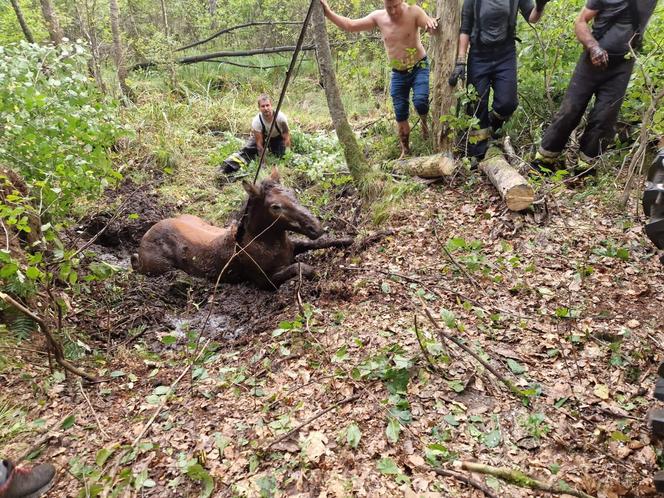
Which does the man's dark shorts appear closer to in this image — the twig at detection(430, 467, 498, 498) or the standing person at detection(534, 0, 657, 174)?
the standing person at detection(534, 0, 657, 174)

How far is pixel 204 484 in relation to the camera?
2.34 meters

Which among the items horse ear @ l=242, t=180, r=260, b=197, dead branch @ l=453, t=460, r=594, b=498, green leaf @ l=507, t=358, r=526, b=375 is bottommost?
green leaf @ l=507, t=358, r=526, b=375

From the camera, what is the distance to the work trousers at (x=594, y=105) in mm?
4488

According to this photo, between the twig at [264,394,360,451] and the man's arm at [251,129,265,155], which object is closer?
the twig at [264,394,360,451]

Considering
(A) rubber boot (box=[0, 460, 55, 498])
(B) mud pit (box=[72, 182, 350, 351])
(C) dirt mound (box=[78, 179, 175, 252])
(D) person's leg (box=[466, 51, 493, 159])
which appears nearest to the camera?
(A) rubber boot (box=[0, 460, 55, 498])

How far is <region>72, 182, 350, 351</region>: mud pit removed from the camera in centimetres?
403

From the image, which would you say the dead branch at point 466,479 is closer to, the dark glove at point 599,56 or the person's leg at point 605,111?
the person's leg at point 605,111

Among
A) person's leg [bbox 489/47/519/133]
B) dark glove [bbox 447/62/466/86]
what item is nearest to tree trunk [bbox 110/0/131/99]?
dark glove [bbox 447/62/466/86]

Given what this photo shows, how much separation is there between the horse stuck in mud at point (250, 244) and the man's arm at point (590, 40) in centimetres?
320

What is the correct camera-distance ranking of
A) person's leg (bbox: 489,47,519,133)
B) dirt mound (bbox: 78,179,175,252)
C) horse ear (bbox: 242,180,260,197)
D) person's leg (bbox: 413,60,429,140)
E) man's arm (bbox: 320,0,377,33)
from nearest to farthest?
horse ear (bbox: 242,180,260,197)
person's leg (bbox: 489,47,519,133)
man's arm (bbox: 320,0,377,33)
person's leg (bbox: 413,60,429,140)
dirt mound (bbox: 78,179,175,252)

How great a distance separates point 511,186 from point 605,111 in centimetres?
147

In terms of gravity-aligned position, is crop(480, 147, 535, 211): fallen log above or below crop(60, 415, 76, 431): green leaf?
above

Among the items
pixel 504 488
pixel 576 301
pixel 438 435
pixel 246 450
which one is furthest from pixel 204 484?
pixel 576 301

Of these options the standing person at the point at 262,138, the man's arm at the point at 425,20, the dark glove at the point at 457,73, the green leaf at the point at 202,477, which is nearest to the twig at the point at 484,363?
the green leaf at the point at 202,477
